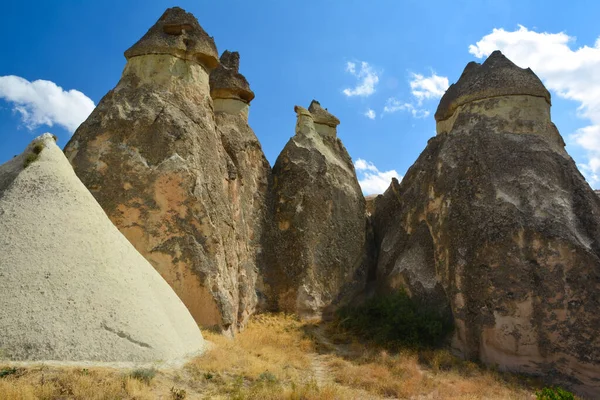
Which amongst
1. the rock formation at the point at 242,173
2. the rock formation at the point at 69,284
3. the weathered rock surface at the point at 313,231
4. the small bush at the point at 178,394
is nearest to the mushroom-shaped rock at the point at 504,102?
the weathered rock surface at the point at 313,231

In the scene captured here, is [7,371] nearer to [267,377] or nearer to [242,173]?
[267,377]

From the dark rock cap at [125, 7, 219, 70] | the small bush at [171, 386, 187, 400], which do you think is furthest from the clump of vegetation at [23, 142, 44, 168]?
the dark rock cap at [125, 7, 219, 70]

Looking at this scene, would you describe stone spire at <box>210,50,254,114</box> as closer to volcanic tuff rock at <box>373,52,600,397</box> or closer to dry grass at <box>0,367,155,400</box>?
volcanic tuff rock at <box>373,52,600,397</box>

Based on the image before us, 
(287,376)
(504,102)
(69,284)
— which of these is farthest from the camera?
(504,102)

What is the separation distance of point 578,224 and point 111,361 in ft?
26.8

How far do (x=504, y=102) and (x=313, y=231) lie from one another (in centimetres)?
509

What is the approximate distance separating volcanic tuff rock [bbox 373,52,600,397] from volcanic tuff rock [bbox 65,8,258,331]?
3.97 metres

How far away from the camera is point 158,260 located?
826cm

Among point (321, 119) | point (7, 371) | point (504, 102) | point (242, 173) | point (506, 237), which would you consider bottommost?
point (7, 371)

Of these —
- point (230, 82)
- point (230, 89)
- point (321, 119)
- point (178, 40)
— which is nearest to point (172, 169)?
point (178, 40)

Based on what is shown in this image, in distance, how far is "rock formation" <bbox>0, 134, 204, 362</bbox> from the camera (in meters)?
5.12

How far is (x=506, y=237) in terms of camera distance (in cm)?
909

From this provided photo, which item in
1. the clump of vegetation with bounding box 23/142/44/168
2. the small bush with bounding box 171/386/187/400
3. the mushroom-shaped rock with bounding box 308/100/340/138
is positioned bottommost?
the small bush with bounding box 171/386/187/400

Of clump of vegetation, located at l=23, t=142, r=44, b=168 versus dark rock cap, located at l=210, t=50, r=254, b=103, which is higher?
dark rock cap, located at l=210, t=50, r=254, b=103
